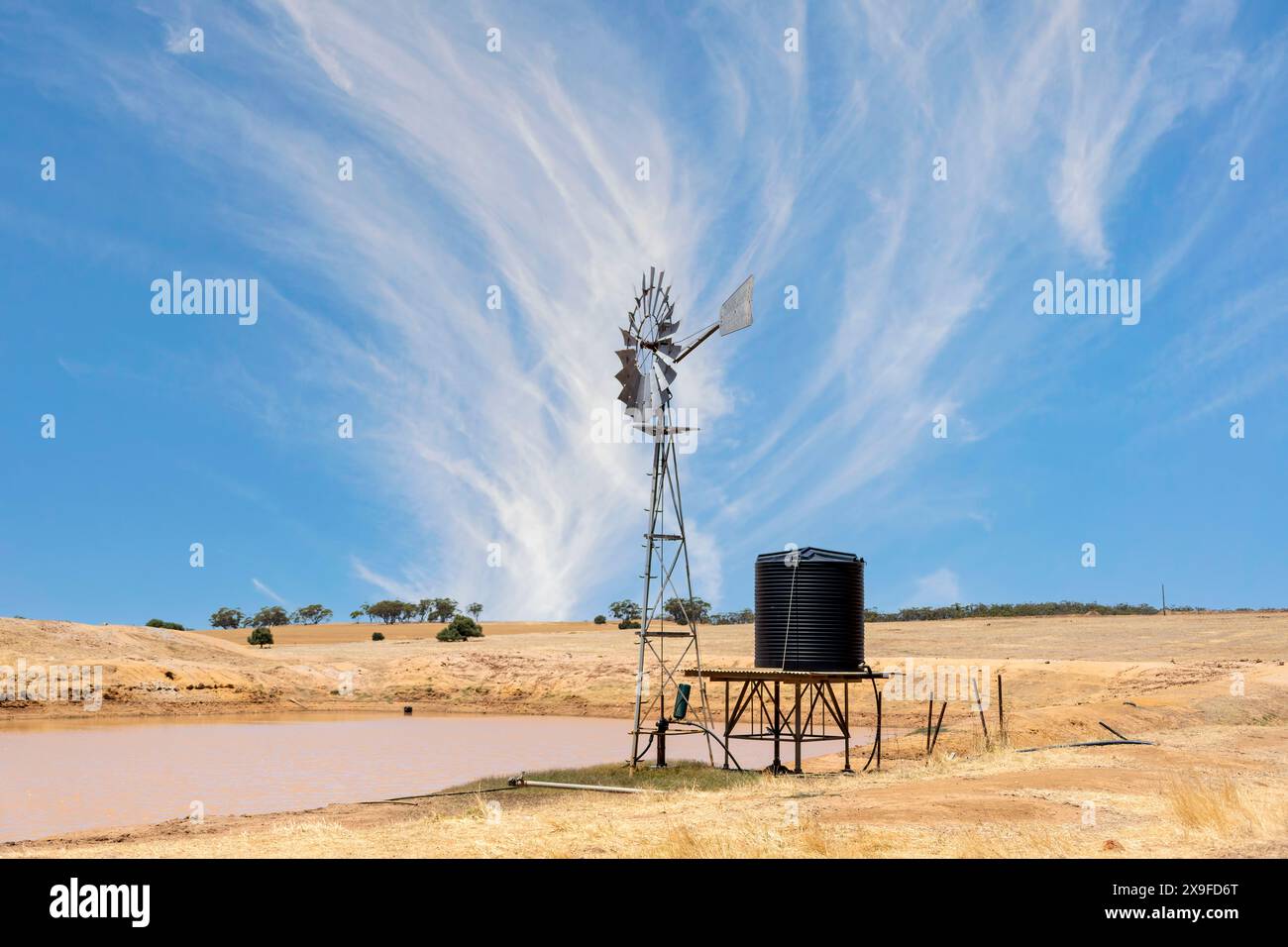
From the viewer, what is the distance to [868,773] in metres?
27.9

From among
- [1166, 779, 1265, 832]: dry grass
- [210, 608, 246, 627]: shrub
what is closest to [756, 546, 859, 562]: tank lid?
[1166, 779, 1265, 832]: dry grass

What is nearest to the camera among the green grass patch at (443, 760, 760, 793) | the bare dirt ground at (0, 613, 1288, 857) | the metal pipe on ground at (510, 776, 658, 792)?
the bare dirt ground at (0, 613, 1288, 857)

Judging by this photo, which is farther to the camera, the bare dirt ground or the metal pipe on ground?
the metal pipe on ground

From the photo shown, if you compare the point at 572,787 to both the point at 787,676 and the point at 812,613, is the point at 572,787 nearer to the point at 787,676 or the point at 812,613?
the point at 787,676

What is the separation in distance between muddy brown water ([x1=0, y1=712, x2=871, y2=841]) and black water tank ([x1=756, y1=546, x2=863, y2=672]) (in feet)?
29.6

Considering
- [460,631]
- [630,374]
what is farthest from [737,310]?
[460,631]

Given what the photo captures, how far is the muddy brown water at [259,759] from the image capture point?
26.0m

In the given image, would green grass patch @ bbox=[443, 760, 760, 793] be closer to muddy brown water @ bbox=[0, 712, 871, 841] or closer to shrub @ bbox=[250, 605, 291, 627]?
muddy brown water @ bbox=[0, 712, 871, 841]

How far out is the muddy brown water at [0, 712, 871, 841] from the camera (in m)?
26.0

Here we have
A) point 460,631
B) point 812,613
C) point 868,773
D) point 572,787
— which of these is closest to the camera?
point 572,787

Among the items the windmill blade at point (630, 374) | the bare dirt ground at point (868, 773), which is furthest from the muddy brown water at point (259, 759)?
the windmill blade at point (630, 374)

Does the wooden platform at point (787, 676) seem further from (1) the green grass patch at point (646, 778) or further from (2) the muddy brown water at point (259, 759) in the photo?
(2) the muddy brown water at point (259, 759)

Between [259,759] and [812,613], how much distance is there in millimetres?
19644

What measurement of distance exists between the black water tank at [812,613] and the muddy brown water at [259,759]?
356 inches
